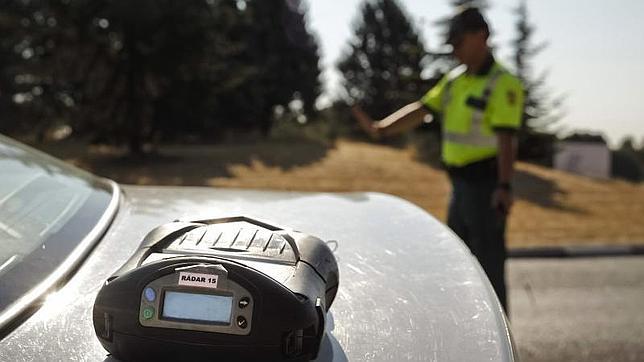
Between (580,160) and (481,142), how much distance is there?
18614mm

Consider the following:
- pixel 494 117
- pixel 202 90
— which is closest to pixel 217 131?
pixel 202 90

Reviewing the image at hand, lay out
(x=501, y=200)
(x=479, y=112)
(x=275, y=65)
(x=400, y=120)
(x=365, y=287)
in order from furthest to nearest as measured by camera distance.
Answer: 1. (x=275, y=65)
2. (x=400, y=120)
3. (x=479, y=112)
4. (x=501, y=200)
5. (x=365, y=287)

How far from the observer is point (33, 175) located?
6.57 feet

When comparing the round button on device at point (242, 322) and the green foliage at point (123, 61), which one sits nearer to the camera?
the round button on device at point (242, 322)

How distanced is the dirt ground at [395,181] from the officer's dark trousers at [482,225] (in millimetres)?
3787

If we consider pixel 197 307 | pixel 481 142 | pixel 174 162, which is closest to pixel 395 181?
pixel 174 162

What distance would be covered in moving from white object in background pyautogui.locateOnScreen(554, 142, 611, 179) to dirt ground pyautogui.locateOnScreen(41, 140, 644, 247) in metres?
2.92

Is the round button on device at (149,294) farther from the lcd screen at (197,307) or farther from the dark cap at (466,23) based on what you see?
the dark cap at (466,23)

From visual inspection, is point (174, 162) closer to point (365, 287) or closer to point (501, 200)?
point (501, 200)

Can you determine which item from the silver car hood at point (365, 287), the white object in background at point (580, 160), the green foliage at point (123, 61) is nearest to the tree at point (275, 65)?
the green foliage at point (123, 61)

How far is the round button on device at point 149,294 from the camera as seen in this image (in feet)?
3.67

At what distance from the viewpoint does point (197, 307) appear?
3.67 feet

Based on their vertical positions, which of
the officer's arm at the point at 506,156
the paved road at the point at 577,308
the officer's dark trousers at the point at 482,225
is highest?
the officer's arm at the point at 506,156

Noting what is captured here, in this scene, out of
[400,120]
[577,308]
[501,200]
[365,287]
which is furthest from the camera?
[577,308]
